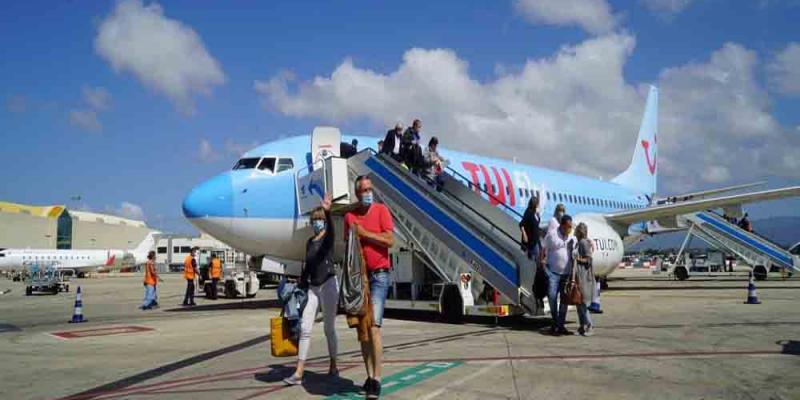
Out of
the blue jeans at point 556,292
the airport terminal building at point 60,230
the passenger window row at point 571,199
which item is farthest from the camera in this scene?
the airport terminal building at point 60,230

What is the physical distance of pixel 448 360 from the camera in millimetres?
6629

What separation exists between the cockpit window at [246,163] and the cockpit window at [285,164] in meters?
0.53

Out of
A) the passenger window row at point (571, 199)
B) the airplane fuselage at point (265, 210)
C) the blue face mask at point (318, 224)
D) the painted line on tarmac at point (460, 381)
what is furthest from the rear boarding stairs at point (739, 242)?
the blue face mask at point (318, 224)

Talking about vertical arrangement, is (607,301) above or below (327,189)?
below

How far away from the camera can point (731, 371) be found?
5898 millimetres

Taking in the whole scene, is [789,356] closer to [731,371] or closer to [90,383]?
[731,371]

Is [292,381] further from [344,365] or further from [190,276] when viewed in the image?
[190,276]

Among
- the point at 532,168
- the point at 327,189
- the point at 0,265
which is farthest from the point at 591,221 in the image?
the point at 0,265

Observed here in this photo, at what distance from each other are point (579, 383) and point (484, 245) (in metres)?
4.86

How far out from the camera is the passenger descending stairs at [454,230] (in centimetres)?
988

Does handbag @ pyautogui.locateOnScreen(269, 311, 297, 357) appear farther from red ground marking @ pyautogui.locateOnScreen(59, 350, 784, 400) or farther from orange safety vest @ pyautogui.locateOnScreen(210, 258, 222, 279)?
orange safety vest @ pyautogui.locateOnScreen(210, 258, 222, 279)

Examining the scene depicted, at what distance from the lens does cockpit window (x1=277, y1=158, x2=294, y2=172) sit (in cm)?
1334

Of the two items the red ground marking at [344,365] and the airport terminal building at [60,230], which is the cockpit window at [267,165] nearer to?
the red ground marking at [344,365]

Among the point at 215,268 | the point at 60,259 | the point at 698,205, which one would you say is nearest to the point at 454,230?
the point at 698,205
